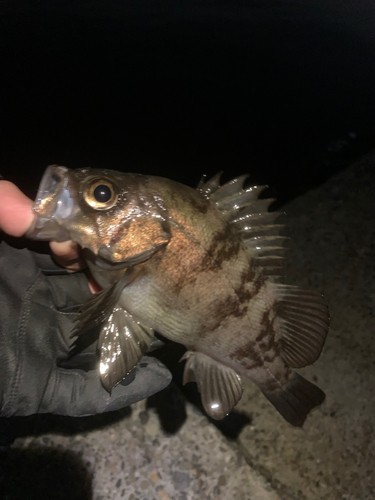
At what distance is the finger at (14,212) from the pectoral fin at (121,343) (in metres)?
0.48

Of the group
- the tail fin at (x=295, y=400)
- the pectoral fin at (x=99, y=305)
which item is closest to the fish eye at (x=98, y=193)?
the pectoral fin at (x=99, y=305)

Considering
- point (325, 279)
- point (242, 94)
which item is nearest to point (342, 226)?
point (325, 279)

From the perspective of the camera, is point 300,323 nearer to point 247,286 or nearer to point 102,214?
point 247,286

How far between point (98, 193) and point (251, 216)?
615 mm

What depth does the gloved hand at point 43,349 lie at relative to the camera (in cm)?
122

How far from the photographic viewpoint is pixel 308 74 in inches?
109

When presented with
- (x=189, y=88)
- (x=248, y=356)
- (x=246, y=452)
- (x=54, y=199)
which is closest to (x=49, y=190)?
(x=54, y=199)

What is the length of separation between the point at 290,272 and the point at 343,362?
67cm

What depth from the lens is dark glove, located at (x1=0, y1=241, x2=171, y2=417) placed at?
123 centimetres

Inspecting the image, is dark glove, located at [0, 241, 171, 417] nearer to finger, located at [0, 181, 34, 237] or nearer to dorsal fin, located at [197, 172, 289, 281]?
finger, located at [0, 181, 34, 237]

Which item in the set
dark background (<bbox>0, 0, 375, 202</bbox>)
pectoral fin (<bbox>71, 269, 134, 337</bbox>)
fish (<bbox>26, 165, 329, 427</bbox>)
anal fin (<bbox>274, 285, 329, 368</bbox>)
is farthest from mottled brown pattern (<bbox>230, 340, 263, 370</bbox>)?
dark background (<bbox>0, 0, 375, 202</bbox>)

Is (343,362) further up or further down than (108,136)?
further down

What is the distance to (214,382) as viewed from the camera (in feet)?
4.56

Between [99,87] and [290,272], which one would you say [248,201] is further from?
[99,87]
